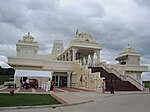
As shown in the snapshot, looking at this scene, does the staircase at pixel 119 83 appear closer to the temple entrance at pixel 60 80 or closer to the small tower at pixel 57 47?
the temple entrance at pixel 60 80

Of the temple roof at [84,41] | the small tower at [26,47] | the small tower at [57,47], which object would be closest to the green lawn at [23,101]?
the temple roof at [84,41]

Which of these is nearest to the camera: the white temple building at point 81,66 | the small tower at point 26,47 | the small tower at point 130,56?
the white temple building at point 81,66

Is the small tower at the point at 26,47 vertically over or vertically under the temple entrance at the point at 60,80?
over

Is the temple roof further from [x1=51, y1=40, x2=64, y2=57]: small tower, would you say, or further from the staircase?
[x1=51, y1=40, x2=64, y2=57]: small tower

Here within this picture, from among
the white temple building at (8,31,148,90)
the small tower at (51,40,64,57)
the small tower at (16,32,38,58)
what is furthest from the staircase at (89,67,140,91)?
the small tower at (51,40,64,57)

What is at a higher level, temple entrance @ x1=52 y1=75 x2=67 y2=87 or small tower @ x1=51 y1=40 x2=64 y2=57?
small tower @ x1=51 y1=40 x2=64 y2=57

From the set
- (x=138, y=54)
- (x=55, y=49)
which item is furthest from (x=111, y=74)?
(x=55, y=49)

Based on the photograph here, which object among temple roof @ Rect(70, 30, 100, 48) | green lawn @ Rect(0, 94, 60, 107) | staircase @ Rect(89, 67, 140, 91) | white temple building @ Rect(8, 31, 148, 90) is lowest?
green lawn @ Rect(0, 94, 60, 107)

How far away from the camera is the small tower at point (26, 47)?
1986 inches

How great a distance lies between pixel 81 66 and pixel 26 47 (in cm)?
1734

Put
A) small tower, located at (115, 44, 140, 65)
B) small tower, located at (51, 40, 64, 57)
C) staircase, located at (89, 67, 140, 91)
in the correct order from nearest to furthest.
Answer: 1. staircase, located at (89, 67, 140, 91)
2. small tower, located at (115, 44, 140, 65)
3. small tower, located at (51, 40, 64, 57)

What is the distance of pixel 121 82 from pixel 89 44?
47.0 feet

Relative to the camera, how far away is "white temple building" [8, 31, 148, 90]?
1435 inches

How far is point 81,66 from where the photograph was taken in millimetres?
39094
